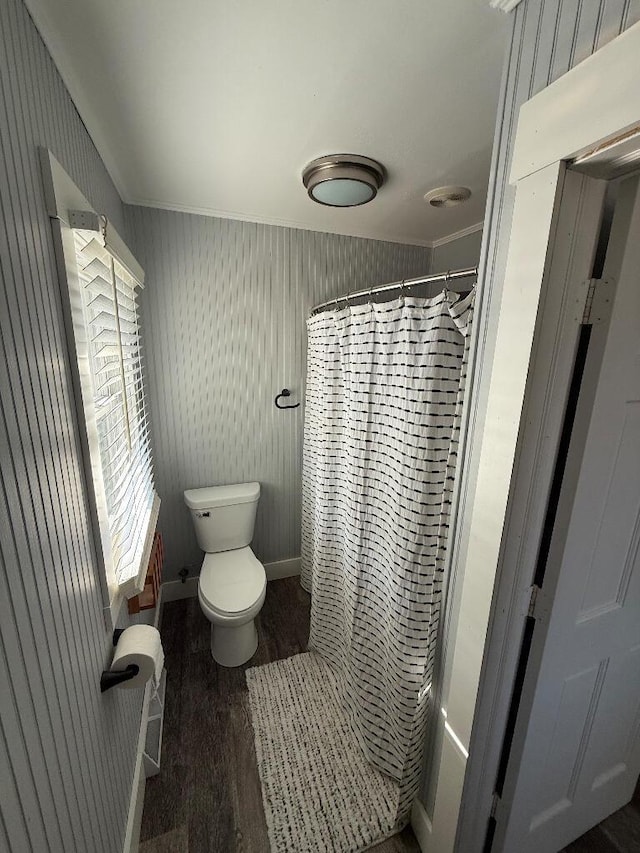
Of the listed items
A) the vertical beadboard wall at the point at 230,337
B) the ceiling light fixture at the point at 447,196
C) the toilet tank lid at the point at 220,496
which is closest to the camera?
the ceiling light fixture at the point at 447,196

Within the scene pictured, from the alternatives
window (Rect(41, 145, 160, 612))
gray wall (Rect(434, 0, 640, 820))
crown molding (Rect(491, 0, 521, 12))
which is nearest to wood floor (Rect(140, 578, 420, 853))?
window (Rect(41, 145, 160, 612))

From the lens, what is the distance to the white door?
2.60 ft

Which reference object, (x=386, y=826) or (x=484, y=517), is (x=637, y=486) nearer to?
(x=484, y=517)

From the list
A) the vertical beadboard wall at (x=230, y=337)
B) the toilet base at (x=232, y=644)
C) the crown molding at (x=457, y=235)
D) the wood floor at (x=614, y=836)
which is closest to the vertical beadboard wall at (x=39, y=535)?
the toilet base at (x=232, y=644)

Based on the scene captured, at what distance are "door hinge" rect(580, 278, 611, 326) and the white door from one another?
0.08 feet

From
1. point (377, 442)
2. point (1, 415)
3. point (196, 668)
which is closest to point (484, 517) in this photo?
point (377, 442)

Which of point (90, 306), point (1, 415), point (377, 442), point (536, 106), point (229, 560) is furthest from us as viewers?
point (229, 560)

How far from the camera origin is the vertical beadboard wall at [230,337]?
1951mm

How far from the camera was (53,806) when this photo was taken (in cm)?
65

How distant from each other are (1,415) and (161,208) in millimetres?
1761

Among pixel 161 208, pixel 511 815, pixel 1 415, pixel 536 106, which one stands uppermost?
pixel 161 208

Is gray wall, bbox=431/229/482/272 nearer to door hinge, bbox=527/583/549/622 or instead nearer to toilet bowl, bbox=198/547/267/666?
door hinge, bbox=527/583/549/622

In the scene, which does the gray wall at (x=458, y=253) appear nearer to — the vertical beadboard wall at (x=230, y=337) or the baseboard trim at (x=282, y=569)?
the vertical beadboard wall at (x=230, y=337)

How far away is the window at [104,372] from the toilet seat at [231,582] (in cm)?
55
